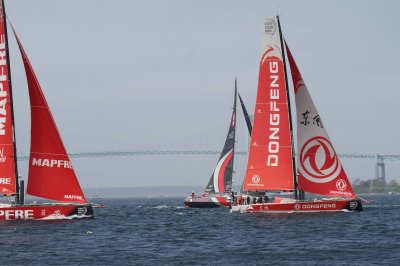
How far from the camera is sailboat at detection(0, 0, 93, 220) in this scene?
3591cm

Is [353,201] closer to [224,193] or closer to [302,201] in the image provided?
[302,201]

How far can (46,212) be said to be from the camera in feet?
118

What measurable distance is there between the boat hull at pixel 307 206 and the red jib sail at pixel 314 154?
73 centimetres

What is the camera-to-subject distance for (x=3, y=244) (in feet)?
93.6

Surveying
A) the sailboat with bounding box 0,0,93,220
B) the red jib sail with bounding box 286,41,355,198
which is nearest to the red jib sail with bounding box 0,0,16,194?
the sailboat with bounding box 0,0,93,220

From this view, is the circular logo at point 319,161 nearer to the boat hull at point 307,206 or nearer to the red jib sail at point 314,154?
the red jib sail at point 314,154

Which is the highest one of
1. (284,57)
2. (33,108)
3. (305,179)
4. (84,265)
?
(284,57)

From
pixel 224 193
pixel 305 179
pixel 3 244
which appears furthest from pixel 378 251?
pixel 224 193

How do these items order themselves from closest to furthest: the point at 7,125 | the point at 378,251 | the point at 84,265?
the point at 84,265 < the point at 378,251 < the point at 7,125

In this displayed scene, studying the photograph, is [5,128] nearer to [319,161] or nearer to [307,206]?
[307,206]

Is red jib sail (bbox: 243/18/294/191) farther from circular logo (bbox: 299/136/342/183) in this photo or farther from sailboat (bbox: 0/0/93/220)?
sailboat (bbox: 0/0/93/220)

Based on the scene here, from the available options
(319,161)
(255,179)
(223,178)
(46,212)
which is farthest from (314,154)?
(223,178)

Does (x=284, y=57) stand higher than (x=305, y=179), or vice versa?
(x=284, y=57)

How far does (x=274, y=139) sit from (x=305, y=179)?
8.86 feet
